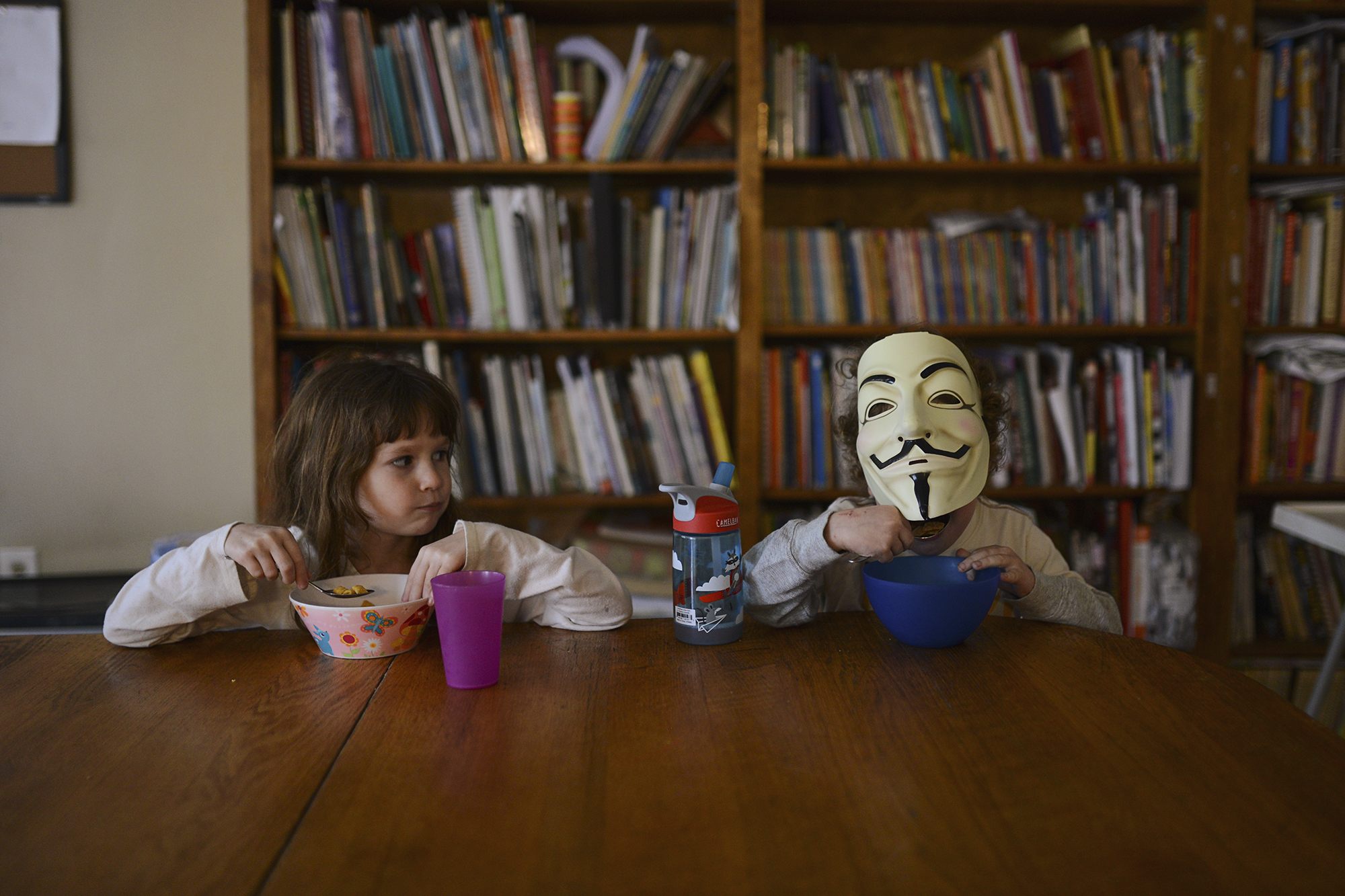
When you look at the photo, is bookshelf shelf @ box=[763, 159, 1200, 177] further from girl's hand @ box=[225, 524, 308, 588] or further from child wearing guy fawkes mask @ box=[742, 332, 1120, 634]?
girl's hand @ box=[225, 524, 308, 588]

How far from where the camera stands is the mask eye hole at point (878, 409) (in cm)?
115

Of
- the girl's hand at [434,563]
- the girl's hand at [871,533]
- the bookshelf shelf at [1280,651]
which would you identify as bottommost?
the bookshelf shelf at [1280,651]

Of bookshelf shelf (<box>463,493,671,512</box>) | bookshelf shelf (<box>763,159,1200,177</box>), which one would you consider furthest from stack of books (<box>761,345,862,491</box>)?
bookshelf shelf (<box>763,159,1200,177</box>)

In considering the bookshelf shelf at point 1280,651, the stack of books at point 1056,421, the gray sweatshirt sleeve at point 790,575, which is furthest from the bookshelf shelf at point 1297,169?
the gray sweatshirt sleeve at point 790,575

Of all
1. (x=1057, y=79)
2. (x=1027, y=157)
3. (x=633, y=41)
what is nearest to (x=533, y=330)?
(x=633, y=41)

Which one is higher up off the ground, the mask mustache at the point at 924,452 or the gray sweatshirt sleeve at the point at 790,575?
the mask mustache at the point at 924,452

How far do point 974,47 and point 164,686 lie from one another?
245 cm

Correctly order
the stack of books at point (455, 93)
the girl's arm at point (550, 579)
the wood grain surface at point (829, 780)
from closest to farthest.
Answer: the wood grain surface at point (829, 780) < the girl's arm at point (550, 579) < the stack of books at point (455, 93)

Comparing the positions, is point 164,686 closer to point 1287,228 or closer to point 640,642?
point 640,642

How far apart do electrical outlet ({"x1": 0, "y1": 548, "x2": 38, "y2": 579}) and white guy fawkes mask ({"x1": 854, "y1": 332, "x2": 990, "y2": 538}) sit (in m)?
2.22

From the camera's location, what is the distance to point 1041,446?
2.33m

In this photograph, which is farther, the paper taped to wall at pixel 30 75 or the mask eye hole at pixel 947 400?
the paper taped to wall at pixel 30 75

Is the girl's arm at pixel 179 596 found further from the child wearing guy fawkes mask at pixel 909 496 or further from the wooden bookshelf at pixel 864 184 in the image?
the wooden bookshelf at pixel 864 184

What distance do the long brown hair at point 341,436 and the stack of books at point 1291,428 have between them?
2071mm
